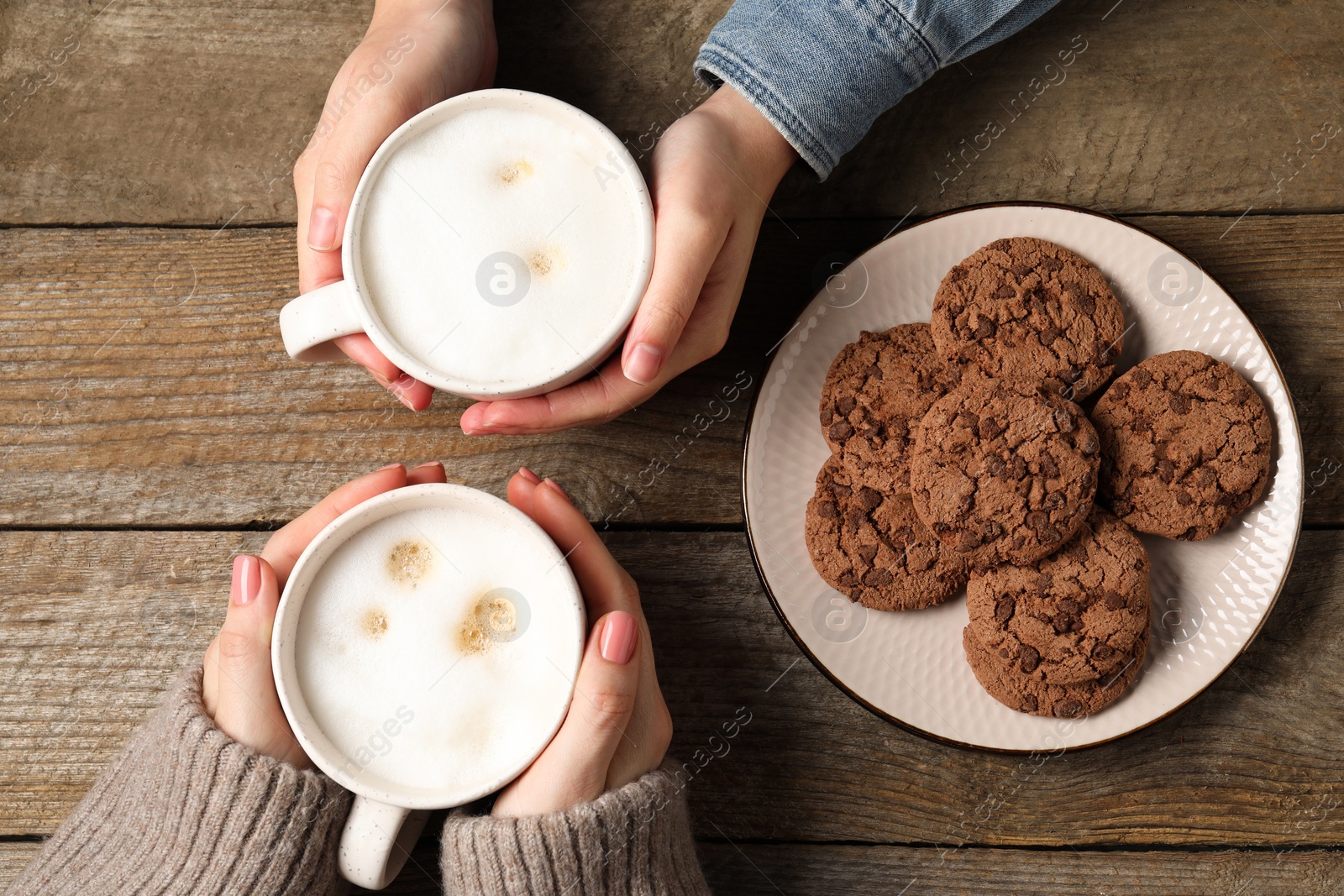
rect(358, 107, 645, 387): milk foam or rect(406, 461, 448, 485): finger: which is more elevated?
rect(358, 107, 645, 387): milk foam

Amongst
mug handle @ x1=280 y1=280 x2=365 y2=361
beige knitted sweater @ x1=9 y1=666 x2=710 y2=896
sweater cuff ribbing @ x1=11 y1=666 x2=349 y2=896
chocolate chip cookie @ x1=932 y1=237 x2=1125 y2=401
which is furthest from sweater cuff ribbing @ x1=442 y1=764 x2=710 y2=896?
chocolate chip cookie @ x1=932 y1=237 x2=1125 y2=401

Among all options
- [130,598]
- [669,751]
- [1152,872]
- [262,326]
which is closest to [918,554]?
[669,751]

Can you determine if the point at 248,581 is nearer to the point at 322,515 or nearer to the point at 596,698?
the point at 322,515

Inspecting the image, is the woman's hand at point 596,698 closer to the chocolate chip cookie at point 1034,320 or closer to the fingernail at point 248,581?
the fingernail at point 248,581

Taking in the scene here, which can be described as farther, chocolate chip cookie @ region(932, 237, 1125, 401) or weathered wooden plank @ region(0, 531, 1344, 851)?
weathered wooden plank @ region(0, 531, 1344, 851)

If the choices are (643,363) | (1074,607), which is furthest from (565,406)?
(1074,607)

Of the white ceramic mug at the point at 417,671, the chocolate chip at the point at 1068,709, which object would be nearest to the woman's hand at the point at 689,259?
the white ceramic mug at the point at 417,671

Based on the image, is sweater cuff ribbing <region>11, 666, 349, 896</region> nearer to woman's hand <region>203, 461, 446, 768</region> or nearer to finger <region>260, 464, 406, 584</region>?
woman's hand <region>203, 461, 446, 768</region>

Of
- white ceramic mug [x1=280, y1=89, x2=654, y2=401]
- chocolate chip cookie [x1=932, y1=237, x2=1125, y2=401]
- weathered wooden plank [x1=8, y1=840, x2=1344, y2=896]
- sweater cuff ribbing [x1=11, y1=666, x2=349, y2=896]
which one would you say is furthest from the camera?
weathered wooden plank [x1=8, y1=840, x2=1344, y2=896]
